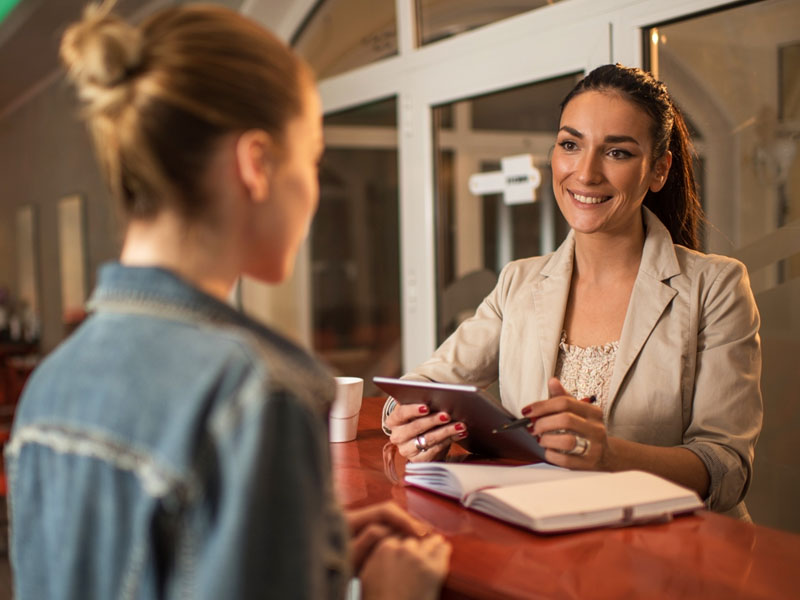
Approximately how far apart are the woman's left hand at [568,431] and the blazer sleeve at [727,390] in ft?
1.03

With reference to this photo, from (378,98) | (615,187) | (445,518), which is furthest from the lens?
(378,98)

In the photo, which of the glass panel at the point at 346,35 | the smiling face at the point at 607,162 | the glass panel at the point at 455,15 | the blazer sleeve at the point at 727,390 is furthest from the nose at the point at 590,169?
the glass panel at the point at 346,35

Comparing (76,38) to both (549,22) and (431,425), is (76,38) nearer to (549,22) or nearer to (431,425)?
(431,425)

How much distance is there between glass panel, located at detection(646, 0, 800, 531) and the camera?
228 cm

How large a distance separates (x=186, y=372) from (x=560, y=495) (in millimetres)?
695

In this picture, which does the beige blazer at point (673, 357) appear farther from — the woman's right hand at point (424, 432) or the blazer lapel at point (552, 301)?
the woman's right hand at point (424, 432)

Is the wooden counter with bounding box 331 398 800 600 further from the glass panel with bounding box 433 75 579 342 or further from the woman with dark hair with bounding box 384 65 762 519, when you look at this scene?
the glass panel with bounding box 433 75 579 342

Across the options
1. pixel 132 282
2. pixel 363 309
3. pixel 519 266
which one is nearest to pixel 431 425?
pixel 519 266

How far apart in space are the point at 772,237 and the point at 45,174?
25.8ft

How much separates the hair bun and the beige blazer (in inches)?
50.5

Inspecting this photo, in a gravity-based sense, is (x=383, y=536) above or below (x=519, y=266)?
below

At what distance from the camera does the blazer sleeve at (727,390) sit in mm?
1604

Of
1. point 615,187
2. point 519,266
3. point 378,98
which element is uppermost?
point 378,98

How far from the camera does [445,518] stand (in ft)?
3.97
